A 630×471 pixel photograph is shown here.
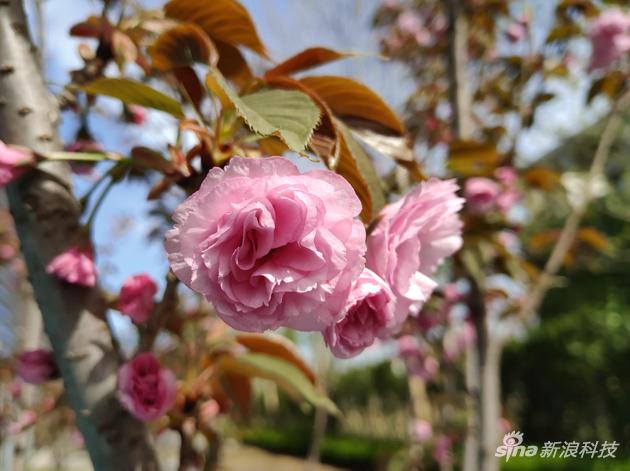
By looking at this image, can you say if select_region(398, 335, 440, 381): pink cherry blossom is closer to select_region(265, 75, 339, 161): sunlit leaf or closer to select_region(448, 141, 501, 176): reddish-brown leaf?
select_region(448, 141, 501, 176): reddish-brown leaf

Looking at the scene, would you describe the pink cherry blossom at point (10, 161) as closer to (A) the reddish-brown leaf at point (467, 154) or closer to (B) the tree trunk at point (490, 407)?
(A) the reddish-brown leaf at point (467, 154)

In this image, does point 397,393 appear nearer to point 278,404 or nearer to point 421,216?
point 278,404

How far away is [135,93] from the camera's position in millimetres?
556

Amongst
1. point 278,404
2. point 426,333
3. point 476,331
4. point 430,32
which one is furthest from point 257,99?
point 278,404

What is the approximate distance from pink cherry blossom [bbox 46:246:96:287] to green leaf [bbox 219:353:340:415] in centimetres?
24

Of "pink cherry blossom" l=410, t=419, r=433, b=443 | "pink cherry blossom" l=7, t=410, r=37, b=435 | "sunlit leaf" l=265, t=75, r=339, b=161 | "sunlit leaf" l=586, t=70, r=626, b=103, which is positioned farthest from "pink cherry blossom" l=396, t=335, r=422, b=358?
"sunlit leaf" l=265, t=75, r=339, b=161

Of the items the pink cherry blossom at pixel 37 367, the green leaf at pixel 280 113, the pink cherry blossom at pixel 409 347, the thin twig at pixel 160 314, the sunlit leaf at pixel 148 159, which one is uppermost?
the green leaf at pixel 280 113

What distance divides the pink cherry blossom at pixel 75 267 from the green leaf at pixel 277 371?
0.24 metres

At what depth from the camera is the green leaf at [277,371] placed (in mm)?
713

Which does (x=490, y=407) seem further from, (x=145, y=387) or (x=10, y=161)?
(x=10, y=161)

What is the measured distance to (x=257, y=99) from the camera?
1.69ft

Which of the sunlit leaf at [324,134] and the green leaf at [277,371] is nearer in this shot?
the sunlit leaf at [324,134]

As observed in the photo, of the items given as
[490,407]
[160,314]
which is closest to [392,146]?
[160,314]

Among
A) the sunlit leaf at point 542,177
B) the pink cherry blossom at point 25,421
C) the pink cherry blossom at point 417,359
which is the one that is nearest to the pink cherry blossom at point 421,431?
the pink cherry blossom at point 417,359
